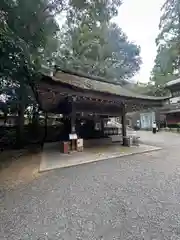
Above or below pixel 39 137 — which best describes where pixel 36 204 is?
below

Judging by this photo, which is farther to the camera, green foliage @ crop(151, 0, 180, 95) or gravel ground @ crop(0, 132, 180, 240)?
green foliage @ crop(151, 0, 180, 95)

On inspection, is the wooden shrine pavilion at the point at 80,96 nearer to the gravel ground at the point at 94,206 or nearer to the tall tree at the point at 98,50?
the gravel ground at the point at 94,206

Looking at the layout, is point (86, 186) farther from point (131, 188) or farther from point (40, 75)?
point (40, 75)

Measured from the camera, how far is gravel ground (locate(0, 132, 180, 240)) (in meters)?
2.35

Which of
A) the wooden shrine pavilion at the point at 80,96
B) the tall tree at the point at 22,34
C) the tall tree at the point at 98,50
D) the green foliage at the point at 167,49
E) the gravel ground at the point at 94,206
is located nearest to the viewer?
the gravel ground at the point at 94,206

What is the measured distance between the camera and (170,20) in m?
21.2

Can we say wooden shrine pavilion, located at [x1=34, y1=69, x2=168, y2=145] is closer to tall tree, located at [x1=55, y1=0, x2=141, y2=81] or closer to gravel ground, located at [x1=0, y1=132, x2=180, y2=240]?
gravel ground, located at [x1=0, y1=132, x2=180, y2=240]

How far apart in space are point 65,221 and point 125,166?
3.27m

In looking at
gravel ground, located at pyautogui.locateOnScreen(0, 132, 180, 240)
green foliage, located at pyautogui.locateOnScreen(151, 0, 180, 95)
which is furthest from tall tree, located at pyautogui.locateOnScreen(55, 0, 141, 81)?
gravel ground, located at pyautogui.locateOnScreen(0, 132, 180, 240)

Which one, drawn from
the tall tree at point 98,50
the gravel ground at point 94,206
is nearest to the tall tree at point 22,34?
the tall tree at point 98,50

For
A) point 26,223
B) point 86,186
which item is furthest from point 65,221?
point 86,186

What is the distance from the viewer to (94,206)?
10.0ft

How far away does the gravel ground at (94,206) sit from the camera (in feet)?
7.69

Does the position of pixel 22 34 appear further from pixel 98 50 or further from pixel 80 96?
pixel 98 50
